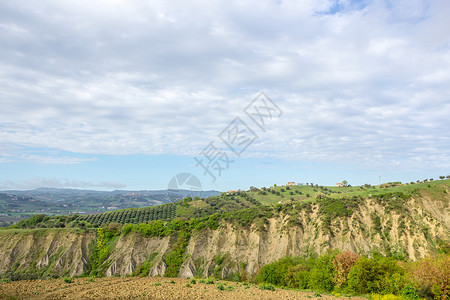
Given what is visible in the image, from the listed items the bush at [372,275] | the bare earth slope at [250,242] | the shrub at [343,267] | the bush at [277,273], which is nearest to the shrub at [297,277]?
the bush at [277,273]

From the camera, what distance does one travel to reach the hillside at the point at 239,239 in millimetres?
50312

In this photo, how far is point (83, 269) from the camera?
5141 centimetres

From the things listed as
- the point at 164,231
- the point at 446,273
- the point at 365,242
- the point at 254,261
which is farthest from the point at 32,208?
the point at 446,273

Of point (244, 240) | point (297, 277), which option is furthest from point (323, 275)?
point (244, 240)

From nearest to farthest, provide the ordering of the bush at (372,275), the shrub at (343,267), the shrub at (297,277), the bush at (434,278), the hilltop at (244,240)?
the bush at (434,278) → the bush at (372,275) → the shrub at (343,267) → the shrub at (297,277) → the hilltop at (244,240)

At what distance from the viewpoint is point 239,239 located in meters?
57.2

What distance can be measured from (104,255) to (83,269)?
4.41 metres

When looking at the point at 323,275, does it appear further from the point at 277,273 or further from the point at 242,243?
the point at 242,243

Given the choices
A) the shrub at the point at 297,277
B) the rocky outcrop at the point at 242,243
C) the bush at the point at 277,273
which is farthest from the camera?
the rocky outcrop at the point at 242,243

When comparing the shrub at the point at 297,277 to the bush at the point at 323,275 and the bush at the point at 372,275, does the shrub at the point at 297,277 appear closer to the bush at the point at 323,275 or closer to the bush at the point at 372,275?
the bush at the point at 323,275

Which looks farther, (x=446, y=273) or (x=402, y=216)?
(x=402, y=216)

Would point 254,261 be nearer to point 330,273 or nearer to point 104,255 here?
point 330,273

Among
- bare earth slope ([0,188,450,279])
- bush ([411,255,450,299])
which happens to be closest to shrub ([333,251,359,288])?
bush ([411,255,450,299])

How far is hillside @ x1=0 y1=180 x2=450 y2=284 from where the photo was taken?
5031 cm
